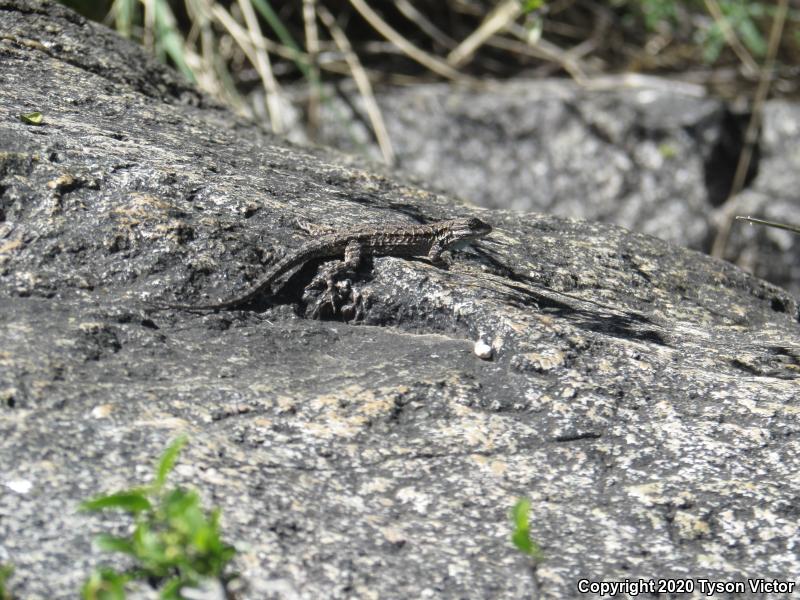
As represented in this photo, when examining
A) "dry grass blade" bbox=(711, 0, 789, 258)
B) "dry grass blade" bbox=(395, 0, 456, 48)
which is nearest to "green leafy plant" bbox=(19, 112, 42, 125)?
"dry grass blade" bbox=(395, 0, 456, 48)

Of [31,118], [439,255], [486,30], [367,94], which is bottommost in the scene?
[439,255]

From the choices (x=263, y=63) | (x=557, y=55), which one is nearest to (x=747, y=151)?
(x=557, y=55)

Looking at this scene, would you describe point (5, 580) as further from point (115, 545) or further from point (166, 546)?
point (166, 546)

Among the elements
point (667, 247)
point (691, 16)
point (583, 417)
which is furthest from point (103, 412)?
point (691, 16)

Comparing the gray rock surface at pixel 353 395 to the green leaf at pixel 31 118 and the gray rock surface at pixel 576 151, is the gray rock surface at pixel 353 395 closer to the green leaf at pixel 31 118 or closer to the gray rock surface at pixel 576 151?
the green leaf at pixel 31 118

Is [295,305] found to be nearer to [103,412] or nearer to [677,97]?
[103,412]

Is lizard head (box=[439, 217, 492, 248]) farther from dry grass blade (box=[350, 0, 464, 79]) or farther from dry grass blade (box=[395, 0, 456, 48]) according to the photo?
dry grass blade (box=[395, 0, 456, 48])
